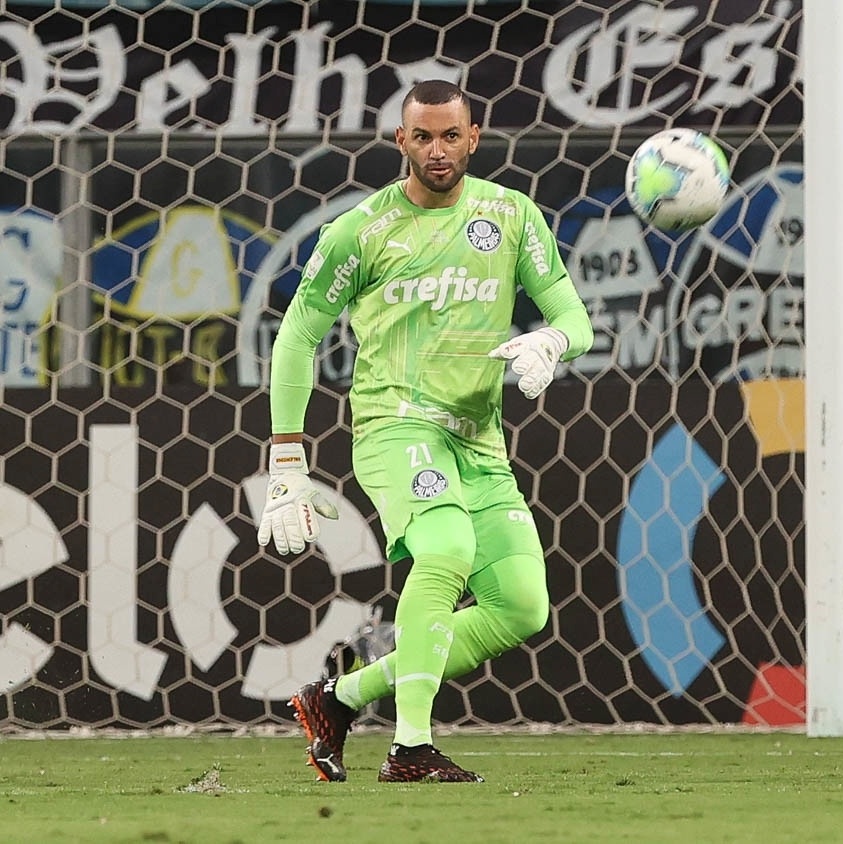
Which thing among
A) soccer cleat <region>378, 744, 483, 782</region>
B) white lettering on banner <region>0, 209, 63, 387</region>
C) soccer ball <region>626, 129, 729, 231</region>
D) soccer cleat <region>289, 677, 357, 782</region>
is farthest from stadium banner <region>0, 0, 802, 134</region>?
soccer cleat <region>378, 744, 483, 782</region>

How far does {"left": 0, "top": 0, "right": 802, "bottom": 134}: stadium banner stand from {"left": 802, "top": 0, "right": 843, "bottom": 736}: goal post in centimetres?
76

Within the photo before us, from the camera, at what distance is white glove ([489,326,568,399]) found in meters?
4.41

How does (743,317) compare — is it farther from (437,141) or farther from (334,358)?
(437,141)

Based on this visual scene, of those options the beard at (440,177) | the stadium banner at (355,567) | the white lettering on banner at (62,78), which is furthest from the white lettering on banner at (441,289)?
the white lettering on banner at (62,78)

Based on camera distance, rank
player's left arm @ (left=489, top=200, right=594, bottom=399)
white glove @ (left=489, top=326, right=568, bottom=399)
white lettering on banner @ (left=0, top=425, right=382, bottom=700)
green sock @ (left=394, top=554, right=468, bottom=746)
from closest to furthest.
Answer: white glove @ (left=489, top=326, right=568, bottom=399), green sock @ (left=394, top=554, right=468, bottom=746), player's left arm @ (left=489, top=200, right=594, bottom=399), white lettering on banner @ (left=0, top=425, right=382, bottom=700)

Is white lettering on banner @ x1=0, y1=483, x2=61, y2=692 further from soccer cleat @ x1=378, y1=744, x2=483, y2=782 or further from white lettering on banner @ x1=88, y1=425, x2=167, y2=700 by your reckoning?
soccer cleat @ x1=378, y1=744, x2=483, y2=782

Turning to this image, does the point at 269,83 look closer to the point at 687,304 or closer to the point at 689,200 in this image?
the point at 687,304

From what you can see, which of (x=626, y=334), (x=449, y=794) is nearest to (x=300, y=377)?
(x=449, y=794)

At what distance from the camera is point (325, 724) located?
479 cm

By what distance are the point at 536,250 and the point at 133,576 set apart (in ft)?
7.86

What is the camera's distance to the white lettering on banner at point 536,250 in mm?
4887

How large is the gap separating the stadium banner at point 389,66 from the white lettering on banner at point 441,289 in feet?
6.91

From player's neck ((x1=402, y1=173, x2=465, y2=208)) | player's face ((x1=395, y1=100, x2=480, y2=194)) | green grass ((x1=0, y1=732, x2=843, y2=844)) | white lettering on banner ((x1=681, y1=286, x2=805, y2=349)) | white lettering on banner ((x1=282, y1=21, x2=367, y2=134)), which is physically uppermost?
white lettering on banner ((x1=282, y1=21, x2=367, y2=134))

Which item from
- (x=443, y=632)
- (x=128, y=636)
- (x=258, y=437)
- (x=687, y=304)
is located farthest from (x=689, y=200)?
(x=128, y=636)
